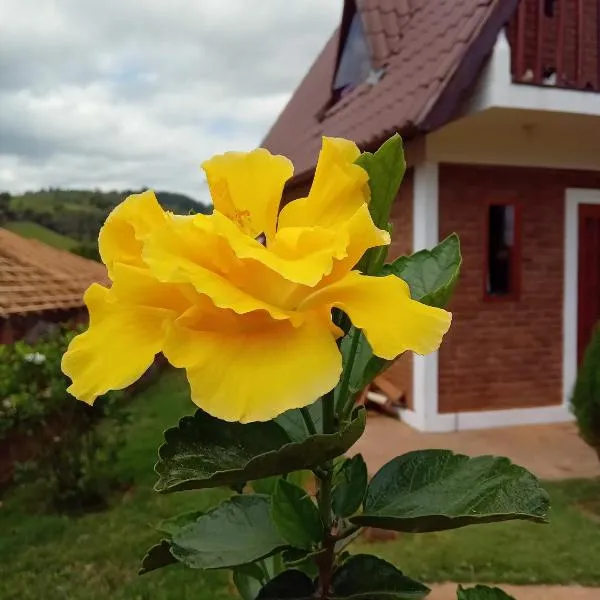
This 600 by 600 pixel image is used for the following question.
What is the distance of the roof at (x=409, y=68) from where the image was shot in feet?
19.4

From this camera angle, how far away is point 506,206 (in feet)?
23.7

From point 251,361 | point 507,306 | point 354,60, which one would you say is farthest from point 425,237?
point 251,361

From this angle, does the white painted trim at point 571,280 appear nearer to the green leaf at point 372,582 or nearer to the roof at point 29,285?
the roof at point 29,285

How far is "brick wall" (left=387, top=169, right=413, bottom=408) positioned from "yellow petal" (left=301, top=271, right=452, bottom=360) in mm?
6397

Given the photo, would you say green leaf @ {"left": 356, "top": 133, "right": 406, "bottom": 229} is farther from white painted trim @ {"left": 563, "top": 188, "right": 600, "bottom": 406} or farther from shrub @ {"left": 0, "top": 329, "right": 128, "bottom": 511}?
white painted trim @ {"left": 563, "top": 188, "right": 600, "bottom": 406}

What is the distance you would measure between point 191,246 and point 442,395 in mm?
6645

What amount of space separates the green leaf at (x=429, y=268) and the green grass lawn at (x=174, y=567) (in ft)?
10.9

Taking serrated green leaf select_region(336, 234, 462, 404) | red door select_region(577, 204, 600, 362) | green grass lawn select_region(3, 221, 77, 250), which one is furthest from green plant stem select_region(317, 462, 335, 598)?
green grass lawn select_region(3, 221, 77, 250)

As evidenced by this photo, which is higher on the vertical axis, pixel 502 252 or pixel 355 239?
pixel 355 239

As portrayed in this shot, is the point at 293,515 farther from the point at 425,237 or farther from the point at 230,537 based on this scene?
the point at 425,237

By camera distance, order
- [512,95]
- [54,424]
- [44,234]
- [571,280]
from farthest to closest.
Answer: [44,234] → [571,280] → [512,95] → [54,424]

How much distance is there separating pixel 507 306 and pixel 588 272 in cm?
107

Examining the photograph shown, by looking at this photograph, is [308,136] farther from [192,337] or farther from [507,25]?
[192,337]

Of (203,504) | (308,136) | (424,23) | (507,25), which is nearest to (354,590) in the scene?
(203,504)
